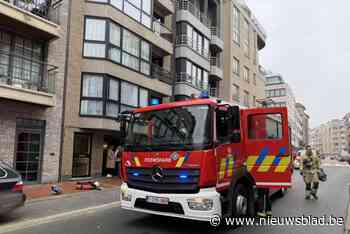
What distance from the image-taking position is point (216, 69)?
2830 centimetres

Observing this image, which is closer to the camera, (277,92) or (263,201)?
(263,201)

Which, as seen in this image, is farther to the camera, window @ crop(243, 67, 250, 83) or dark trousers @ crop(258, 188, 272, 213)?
window @ crop(243, 67, 250, 83)

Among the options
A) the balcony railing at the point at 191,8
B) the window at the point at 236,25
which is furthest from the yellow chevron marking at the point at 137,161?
the window at the point at 236,25

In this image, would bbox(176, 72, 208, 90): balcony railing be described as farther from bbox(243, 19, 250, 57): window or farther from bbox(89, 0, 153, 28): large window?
bbox(243, 19, 250, 57): window

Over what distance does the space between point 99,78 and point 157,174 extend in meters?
10.7

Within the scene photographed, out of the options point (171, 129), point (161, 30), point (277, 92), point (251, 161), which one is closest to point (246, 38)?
point (161, 30)

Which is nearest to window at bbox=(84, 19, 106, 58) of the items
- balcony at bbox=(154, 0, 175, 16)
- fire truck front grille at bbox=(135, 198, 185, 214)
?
balcony at bbox=(154, 0, 175, 16)

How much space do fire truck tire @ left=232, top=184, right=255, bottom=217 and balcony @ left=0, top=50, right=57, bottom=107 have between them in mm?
9432

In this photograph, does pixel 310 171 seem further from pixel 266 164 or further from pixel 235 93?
pixel 235 93

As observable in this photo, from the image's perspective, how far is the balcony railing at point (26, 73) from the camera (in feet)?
40.8

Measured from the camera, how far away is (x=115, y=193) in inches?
472

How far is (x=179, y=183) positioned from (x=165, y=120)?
1.39m

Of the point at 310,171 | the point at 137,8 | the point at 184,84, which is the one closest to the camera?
the point at 310,171

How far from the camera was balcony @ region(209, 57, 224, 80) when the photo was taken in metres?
28.0
